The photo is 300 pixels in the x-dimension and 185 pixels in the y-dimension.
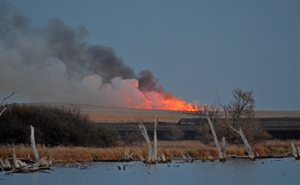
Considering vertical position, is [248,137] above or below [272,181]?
above

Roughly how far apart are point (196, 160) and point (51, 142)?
15.5 meters

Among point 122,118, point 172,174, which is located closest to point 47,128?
point 172,174

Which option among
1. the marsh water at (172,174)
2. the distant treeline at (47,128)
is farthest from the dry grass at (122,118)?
the marsh water at (172,174)

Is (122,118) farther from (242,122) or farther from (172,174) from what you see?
(172,174)

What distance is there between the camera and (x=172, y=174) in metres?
25.2

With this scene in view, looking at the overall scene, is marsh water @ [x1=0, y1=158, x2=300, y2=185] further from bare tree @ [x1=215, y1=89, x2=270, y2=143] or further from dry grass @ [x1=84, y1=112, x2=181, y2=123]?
dry grass @ [x1=84, y1=112, x2=181, y2=123]

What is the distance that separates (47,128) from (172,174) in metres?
18.5

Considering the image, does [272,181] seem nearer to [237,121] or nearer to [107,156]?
[107,156]

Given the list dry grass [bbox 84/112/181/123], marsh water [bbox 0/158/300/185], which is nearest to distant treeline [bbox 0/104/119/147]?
marsh water [bbox 0/158/300/185]

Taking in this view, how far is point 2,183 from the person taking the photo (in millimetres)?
20469

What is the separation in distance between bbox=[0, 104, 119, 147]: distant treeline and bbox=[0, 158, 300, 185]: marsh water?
32.9ft

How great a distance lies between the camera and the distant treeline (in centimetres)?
3616

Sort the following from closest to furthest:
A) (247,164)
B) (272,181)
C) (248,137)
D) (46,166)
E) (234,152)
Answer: (272,181)
(46,166)
(247,164)
(234,152)
(248,137)

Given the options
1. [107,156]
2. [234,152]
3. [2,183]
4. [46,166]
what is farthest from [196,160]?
[2,183]
